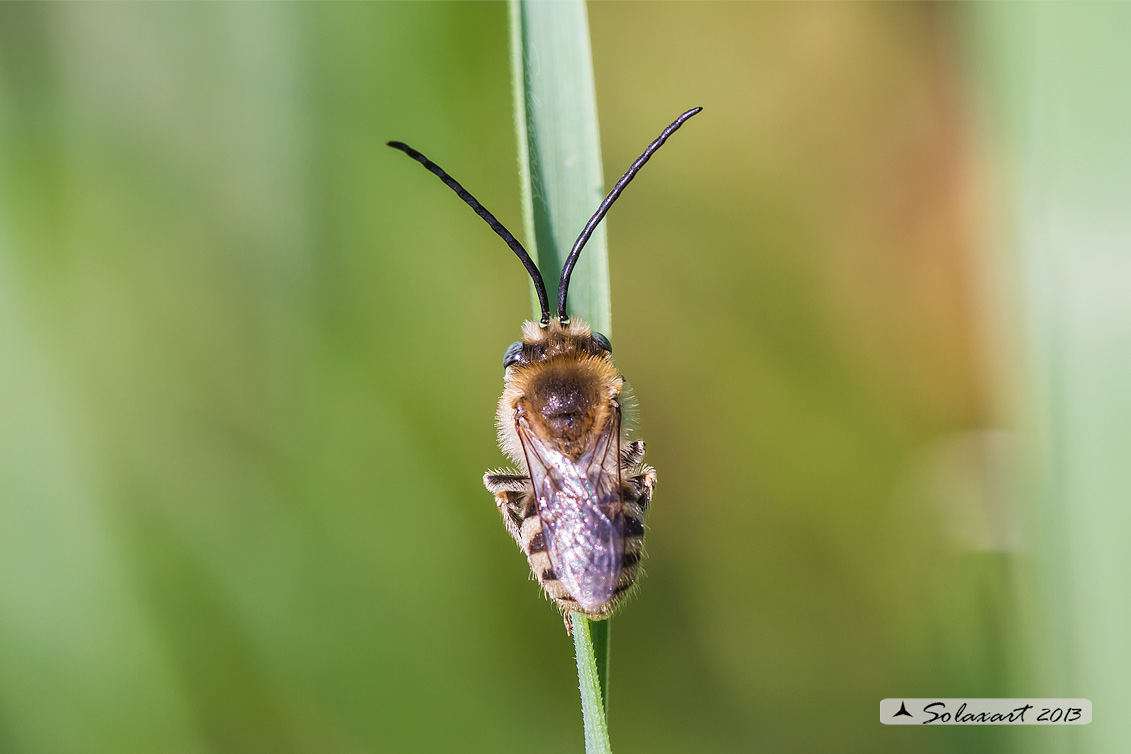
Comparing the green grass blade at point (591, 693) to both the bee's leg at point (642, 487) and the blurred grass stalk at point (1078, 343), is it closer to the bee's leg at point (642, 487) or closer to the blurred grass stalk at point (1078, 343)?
the bee's leg at point (642, 487)

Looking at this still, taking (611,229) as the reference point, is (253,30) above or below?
above

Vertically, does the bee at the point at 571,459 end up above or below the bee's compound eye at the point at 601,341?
below

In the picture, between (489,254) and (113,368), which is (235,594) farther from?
(489,254)

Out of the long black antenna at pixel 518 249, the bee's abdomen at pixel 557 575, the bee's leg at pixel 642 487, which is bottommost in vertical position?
the bee's abdomen at pixel 557 575

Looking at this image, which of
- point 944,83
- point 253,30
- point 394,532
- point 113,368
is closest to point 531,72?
point 253,30

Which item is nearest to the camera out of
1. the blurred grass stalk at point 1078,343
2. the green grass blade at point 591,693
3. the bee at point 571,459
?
the green grass blade at point 591,693

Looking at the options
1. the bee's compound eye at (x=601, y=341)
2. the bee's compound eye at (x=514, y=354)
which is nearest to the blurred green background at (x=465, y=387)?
the bee's compound eye at (x=514, y=354)

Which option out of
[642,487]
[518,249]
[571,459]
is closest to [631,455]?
[642,487]
